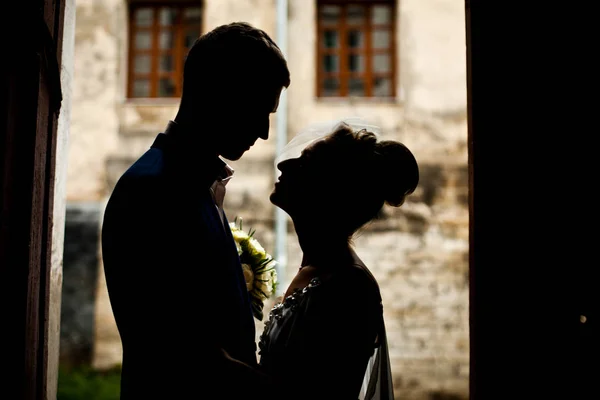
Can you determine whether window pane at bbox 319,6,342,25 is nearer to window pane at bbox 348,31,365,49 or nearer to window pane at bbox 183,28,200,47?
window pane at bbox 348,31,365,49

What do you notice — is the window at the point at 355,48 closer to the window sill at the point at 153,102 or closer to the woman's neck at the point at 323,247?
the window sill at the point at 153,102

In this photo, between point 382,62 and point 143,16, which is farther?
point 143,16

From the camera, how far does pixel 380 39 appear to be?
8.88 meters

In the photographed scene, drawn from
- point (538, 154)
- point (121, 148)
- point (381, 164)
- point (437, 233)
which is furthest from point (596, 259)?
point (121, 148)

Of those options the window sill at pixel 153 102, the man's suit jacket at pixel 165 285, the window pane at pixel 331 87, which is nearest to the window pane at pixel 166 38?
the window sill at pixel 153 102

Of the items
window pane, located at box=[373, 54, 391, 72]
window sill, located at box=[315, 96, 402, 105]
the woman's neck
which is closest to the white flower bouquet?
the woman's neck

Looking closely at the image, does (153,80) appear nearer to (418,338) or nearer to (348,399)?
(418,338)

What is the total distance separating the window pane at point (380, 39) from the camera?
349 inches

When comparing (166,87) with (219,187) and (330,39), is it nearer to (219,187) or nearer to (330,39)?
(330,39)

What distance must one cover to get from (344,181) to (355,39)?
22.6 ft

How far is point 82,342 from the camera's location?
29.2ft

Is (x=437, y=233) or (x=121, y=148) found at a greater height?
(x=121, y=148)

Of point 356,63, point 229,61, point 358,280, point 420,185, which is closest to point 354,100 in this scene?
point 356,63

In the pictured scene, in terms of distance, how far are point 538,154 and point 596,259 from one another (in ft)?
1.10
